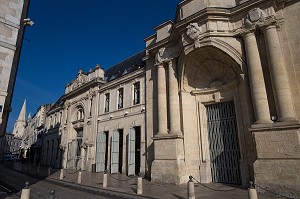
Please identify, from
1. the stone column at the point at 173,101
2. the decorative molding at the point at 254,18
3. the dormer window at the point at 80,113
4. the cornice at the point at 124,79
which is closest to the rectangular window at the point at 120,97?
the cornice at the point at 124,79

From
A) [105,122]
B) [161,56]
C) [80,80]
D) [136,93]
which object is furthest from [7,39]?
[80,80]

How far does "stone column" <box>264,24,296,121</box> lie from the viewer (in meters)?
8.69

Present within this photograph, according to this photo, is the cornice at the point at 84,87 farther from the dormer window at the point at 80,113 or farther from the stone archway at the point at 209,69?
the stone archway at the point at 209,69

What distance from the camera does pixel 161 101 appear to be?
1362 centimetres

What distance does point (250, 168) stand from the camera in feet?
33.3

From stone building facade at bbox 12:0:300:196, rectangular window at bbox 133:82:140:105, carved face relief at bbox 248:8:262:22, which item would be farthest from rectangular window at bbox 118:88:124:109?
carved face relief at bbox 248:8:262:22

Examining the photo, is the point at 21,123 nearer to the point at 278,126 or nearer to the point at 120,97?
the point at 120,97

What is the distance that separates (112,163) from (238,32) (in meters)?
13.0

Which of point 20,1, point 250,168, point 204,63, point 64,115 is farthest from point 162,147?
point 64,115

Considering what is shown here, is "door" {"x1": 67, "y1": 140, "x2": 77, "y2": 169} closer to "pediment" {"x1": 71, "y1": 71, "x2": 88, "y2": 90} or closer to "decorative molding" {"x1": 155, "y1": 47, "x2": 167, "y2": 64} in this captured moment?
"pediment" {"x1": 71, "y1": 71, "x2": 88, "y2": 90}

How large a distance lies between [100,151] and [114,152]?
2188 mm

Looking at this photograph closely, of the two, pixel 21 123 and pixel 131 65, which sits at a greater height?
pixel 21 123

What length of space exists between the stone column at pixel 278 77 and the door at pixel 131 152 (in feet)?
33.1

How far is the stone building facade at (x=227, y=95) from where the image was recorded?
871cm
